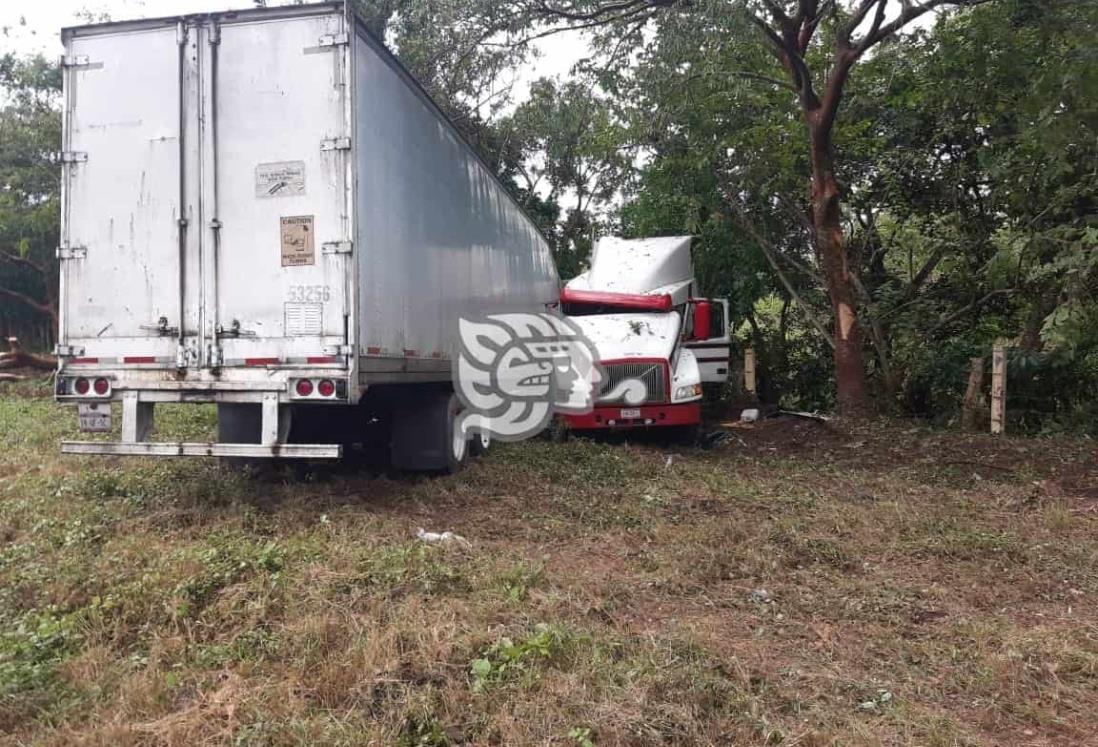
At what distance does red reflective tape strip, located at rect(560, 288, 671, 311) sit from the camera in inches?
457

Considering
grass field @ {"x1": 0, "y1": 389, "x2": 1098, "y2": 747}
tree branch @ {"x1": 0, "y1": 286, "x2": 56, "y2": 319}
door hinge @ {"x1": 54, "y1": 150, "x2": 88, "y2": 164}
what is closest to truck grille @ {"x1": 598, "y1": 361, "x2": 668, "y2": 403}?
grass field @ {"x1": 0, "y1": 389, "x2": 1098, "y2": 747}

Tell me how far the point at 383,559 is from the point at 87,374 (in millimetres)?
2955

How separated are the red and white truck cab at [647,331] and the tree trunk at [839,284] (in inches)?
76.7

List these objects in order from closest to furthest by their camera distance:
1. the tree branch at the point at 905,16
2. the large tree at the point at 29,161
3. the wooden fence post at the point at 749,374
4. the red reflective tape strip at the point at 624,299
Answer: the tree branch at the point at 905,16, the red reflective tape strip at the point at 624,299, the wooden fence post at the point at 749,374, the large tree at the point at 29,161

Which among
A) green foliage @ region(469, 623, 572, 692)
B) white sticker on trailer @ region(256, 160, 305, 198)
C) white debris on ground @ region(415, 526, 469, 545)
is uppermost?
white sticker on trailer @ region(256, 160, 305, 198)

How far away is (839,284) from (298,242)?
8.84m

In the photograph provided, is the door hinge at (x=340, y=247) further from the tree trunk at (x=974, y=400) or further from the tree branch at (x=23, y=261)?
the tree branch at (x=23, y=261)

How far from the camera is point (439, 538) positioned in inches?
214

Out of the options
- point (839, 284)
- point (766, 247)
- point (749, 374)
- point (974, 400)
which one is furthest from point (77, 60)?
point (749, 374)

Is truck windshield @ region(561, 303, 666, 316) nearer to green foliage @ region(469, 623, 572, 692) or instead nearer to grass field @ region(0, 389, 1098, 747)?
grass field @ region(0, 389, 1098, 747)

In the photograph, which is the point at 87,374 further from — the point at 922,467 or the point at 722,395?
the point at 722,395

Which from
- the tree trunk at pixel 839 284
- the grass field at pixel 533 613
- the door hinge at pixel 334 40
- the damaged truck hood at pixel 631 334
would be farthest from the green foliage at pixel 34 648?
the tree trunk at pixel 839 284

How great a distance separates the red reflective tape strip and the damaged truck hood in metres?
0.13

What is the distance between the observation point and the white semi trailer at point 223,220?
18.2ft
